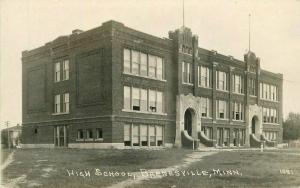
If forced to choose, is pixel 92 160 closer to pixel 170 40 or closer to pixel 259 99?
pixel 170 40

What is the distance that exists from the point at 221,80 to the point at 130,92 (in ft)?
47.5

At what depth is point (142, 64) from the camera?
32.3m

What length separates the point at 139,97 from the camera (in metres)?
32.0

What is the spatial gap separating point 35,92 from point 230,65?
2054cm

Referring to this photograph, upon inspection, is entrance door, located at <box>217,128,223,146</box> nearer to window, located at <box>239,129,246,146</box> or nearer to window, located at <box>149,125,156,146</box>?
window, located at <box>239,129,246,146</box>

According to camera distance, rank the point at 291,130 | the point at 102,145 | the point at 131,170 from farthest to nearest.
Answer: the point at 291,130 → the point at 102,145 → the point at 131,170

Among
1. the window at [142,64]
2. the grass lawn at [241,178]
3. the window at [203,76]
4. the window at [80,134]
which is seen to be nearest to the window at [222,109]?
the window at [203,76]

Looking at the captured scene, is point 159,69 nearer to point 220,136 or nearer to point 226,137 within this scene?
point 220,136

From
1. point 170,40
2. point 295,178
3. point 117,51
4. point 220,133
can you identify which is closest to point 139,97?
point 117,51

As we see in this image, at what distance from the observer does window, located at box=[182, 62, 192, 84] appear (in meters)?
36.4

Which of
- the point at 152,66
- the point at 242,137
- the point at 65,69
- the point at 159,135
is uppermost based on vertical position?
the point at 152,66

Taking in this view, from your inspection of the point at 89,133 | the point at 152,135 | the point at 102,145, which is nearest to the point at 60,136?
the point at 89,133

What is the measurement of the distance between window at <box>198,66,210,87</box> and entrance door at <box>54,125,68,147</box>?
→ 13.6m

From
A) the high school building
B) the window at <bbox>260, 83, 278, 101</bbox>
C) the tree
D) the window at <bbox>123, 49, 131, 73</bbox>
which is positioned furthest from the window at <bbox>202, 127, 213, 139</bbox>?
the tree
